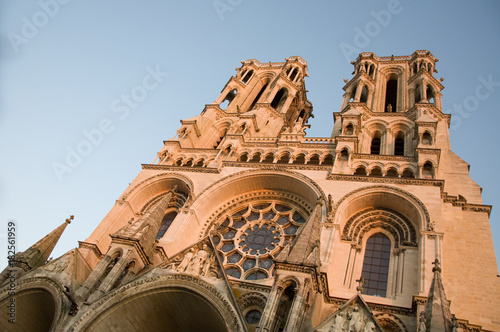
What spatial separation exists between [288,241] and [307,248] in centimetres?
384

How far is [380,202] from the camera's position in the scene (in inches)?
710

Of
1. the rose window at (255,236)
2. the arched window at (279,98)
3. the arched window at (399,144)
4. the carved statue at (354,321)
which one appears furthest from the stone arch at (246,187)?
the arched window at (279,98)

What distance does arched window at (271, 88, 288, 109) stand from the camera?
29.4m

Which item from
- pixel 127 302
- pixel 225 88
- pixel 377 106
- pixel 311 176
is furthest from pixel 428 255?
pixel 225 88

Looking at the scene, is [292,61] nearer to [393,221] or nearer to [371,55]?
[371,55]

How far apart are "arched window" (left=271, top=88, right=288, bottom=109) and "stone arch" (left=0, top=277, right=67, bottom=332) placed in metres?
18.7

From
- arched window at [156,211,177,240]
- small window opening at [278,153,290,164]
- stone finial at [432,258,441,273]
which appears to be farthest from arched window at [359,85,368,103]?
stone finial at [432,258,441,273]

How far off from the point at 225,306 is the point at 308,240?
2.89 metres

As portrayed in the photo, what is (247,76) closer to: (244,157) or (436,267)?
(244,157)

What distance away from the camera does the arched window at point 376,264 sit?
15633 mm

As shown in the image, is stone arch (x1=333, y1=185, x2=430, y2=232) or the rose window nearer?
stone arch (x1=333, y1=185, x2=430, y2=232)

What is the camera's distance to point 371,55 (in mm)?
29797

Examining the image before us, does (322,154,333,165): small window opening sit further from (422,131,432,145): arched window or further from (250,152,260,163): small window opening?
(422,131,432,145): arched window

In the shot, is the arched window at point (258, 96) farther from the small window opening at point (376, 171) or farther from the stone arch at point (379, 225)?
the stone arch at point (379, 225)
